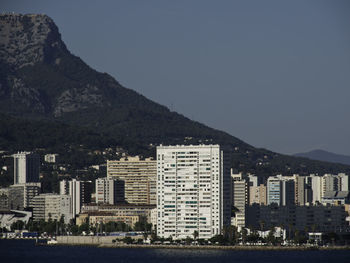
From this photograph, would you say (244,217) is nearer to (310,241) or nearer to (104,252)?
(310,241)

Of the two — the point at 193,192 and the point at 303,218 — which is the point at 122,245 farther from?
the point at 303,218

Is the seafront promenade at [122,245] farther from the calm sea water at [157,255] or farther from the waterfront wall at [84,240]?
the calm sea water at [157,255]

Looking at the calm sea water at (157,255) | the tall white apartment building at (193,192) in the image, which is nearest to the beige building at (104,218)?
the calm sea water at (157,255)

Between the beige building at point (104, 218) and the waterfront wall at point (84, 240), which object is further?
the beige building at point (104, 218)

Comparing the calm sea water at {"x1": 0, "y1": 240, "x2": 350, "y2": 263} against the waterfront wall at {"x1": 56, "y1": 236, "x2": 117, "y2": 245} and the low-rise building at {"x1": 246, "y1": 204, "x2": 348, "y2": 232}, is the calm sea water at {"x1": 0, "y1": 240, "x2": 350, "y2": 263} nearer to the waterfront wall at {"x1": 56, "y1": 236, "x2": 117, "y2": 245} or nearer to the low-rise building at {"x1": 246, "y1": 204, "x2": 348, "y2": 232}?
the waterfront wall at {"x1": 56, "y1": 236, "x2": 117, "y2": 245}

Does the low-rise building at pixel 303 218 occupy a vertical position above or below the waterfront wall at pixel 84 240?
above

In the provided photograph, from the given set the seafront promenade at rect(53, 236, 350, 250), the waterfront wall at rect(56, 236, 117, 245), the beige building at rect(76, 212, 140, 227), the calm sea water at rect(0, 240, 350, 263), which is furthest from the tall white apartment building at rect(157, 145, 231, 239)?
the beige building at rect(76, 212, 140, 227)
